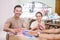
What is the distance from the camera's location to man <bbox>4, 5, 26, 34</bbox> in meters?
0.97

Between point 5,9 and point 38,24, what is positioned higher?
point 5,9

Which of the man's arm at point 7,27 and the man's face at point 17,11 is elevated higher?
the man's face at point 17,11

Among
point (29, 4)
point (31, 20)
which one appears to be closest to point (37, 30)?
point (31, 20)

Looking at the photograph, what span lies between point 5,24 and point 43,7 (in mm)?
294

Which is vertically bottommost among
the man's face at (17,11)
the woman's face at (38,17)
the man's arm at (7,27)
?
the man's arm at (7,27)

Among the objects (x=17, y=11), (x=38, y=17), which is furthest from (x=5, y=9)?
(x=38, y=17)

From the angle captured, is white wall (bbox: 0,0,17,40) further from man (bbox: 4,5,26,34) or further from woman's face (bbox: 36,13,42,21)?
woman's face (bbox: 36,13,42,21)

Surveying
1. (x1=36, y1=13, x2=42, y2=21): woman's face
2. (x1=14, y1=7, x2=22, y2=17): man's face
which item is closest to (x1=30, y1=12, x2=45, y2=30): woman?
(x1=36, y1=13, x2=42, y2=21): woman's face

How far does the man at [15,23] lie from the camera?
3.19 feet

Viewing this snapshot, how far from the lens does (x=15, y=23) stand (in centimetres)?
99

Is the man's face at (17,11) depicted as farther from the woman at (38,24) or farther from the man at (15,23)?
the woman at (38,24)

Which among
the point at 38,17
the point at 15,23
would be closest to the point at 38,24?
the point at 38,17

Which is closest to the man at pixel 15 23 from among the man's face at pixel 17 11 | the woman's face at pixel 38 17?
the man's face at pixel 17 11

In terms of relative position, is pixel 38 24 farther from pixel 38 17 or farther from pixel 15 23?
pixel 15 23
